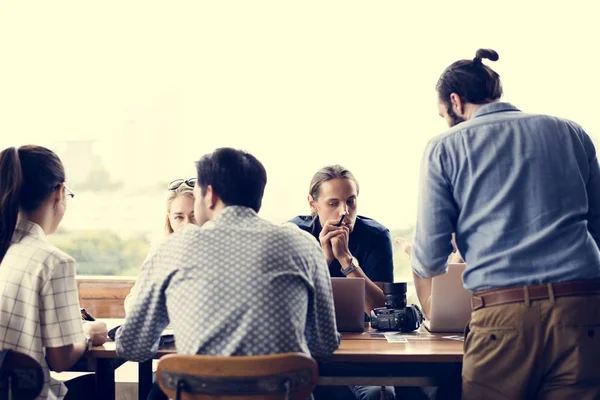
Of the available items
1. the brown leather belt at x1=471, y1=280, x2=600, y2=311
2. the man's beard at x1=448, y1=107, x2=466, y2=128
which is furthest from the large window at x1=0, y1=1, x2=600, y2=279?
the brown leather belt at x1=471, y1=280, x2=600, y2=311

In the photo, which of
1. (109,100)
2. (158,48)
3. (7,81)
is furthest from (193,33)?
(7,81)

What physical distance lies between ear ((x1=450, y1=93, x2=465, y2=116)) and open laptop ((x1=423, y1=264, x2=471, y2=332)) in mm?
558

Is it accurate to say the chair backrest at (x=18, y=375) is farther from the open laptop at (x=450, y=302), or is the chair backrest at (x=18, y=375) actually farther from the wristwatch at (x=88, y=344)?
the open laptop at (x=450, y=302)

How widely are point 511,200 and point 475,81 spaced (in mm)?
405

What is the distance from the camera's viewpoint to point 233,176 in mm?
1903

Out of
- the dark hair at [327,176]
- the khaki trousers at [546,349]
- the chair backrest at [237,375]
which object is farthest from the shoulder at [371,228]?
the chair backrest at [237,375]

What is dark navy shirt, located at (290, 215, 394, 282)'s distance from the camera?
3238 millimetres

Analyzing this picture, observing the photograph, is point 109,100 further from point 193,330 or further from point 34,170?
point 193,330

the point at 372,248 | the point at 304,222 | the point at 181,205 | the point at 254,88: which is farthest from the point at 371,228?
the point at 254,88

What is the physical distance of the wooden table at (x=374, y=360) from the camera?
81.5 inches

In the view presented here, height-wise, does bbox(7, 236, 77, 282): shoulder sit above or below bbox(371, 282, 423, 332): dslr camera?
above

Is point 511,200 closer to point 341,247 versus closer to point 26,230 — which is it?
point 341,247

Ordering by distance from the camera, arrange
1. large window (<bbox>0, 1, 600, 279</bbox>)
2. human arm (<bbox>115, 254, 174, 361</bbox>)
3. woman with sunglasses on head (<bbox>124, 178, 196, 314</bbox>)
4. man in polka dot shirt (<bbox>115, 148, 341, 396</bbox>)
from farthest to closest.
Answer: large window (<bbox>0, 1, 600, 279</bbox>)
woman with sunglasses on head (<bbox>124, 178, 196, 314</bbox>)
human arm (<bbox>115, 254, 174, 361</bbox>)
man in polka dot shirt (<bbox>115, 148, 341, 396</bbox>)

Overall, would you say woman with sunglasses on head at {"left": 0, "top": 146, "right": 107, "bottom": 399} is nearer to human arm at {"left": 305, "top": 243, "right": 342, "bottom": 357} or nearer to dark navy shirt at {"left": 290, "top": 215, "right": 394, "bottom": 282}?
human arm at {"left": 305, "top": 243, "right": 342, "bottom": 357}
